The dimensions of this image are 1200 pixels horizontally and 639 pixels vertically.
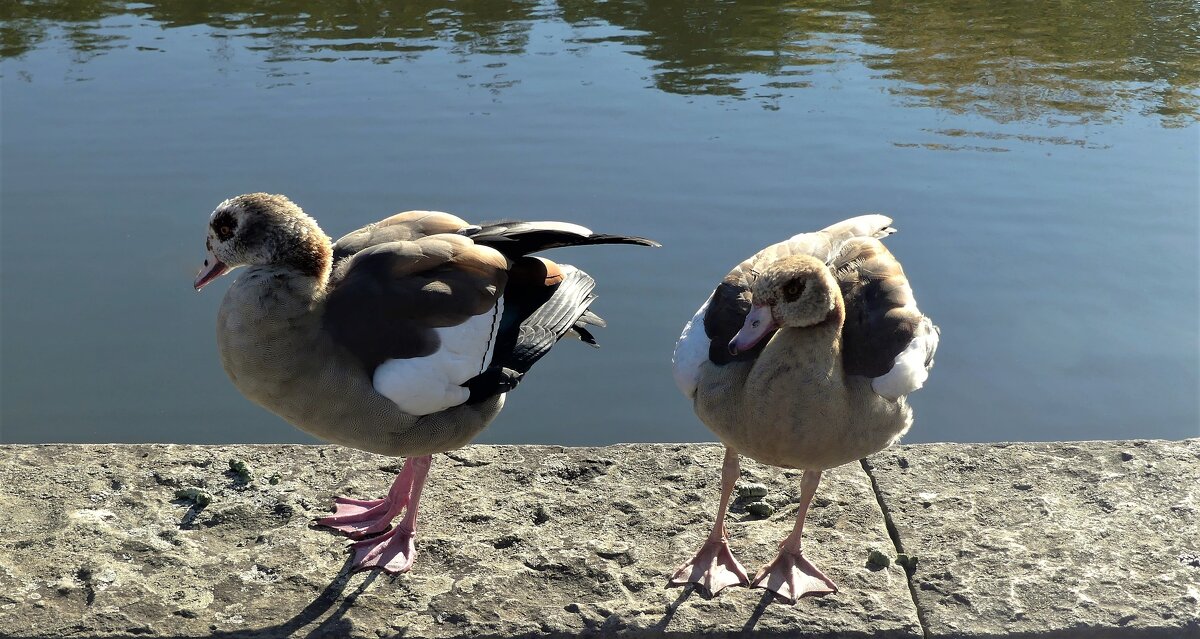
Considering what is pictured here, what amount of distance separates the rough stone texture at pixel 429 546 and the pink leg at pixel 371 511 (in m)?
0.06

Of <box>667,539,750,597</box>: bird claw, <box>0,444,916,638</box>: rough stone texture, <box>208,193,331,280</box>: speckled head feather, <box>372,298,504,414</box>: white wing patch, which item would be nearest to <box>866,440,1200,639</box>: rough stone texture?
<box>0,444,916,638</box>: rough stone texture

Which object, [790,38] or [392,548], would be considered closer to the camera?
[392,548]

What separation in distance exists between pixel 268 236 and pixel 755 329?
165 centimetres

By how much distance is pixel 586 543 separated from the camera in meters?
3.76

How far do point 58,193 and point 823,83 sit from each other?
21.4 feet

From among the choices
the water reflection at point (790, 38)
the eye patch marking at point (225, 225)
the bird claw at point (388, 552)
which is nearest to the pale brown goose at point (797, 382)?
the bird claw at point (388, 552)

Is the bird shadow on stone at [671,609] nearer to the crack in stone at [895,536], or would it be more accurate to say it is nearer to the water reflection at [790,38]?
the crack in stone at [895,536]

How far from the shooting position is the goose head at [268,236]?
3.88 meters

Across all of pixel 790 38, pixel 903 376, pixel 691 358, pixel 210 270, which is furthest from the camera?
pixel 790 38

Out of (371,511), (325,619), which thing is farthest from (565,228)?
(325,619)

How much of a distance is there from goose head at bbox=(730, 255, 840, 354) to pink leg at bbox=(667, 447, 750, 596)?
537 mm

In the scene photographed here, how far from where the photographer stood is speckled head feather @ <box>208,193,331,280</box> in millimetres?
3877

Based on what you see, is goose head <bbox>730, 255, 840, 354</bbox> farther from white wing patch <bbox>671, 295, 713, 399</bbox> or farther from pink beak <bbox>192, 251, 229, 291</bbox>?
pink beak <bbox>192, 251, 229, 291</bbox>

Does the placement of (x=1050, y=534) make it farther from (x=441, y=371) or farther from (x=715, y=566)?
(x=441, y=371)
